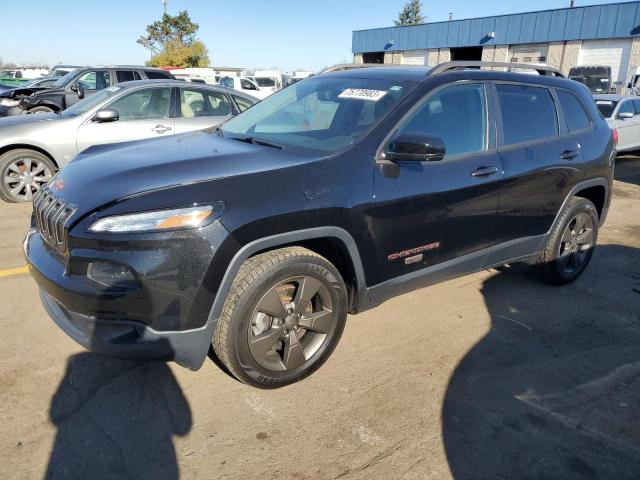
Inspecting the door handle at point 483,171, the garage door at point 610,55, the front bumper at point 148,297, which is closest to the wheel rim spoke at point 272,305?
the front bumper at point 148,297

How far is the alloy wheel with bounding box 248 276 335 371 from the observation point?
271cm

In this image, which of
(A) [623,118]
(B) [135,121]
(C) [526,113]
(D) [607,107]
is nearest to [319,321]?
(C) [526,113]

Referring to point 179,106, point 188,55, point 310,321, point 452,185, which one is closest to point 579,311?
point 452,185

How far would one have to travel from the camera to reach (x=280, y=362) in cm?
287

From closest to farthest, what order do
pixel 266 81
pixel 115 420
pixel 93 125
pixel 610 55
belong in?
pixel 115 420, pixel 93 125, pixel 266 81, pixel 610 55

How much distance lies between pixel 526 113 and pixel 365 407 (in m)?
2.54

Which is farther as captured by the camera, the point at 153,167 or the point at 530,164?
the point at 530,164

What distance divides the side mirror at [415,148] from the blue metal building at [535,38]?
30.0 metres

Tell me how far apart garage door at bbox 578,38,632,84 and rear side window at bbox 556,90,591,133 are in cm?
2766

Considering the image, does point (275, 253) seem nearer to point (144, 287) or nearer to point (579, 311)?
point (144, 287)

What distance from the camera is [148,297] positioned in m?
2.29

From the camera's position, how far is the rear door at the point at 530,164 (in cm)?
366

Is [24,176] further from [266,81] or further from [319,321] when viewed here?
[266,81]

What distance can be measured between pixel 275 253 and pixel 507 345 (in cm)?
187
